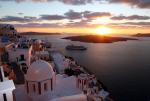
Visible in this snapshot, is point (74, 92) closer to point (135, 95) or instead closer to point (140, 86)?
point (135, 95)

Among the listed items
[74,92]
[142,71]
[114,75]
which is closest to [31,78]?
[74,92]

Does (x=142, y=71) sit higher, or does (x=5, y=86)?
(x=5, y=86)

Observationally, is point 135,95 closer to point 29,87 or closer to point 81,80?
point 81,80

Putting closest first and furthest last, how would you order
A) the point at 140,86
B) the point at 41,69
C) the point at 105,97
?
the point at 41,69 < the point at 105,97 < the point at 140,86

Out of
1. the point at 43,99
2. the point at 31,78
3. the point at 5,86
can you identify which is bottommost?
the point at 43,99

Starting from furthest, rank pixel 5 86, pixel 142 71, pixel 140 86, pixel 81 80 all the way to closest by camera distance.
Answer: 1. pixel 142 71
2. pixel 140 86
3. pixel 81 80
4. pixel 5 86

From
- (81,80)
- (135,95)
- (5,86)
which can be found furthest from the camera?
(135,95)

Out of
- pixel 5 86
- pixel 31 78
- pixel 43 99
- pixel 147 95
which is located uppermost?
pixel 5 86

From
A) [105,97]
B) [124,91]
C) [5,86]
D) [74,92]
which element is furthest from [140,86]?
[5,86]

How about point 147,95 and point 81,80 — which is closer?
point 81,80
